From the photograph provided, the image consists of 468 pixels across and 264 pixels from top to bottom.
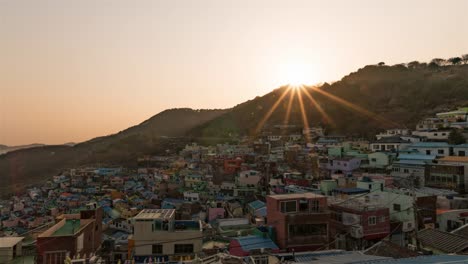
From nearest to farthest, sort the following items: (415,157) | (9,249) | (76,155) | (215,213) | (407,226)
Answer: (9,249), (407,226), (215,213), (415,157), (76,155)

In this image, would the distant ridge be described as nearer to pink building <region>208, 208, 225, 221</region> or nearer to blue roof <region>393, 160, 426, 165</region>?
blue roof <region>393, 160, 426, 165</region>

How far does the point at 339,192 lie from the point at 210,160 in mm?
28810

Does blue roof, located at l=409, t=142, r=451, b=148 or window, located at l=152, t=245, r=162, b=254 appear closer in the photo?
window, located at l=152, t=245, r=162, b=254

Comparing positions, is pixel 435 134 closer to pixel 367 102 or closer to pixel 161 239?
pixel 161 239

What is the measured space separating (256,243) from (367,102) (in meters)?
74.9

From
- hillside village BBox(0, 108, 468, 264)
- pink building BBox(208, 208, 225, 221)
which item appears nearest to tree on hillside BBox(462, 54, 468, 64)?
hillside village BBox(0, 108, 468, 264)

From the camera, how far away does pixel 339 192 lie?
2444 centimetres

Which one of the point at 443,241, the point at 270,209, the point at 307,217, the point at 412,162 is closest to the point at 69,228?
the point at 270,209

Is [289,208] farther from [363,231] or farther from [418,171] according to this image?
[418,171]

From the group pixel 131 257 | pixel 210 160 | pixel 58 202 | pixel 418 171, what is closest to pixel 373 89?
pixel 210 160

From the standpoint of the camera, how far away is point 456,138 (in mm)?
36219

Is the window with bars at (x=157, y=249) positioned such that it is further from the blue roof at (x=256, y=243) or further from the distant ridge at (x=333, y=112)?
the distant ridge at (x=333, y=112)

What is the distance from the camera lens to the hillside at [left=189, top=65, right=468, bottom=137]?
67.1 metres

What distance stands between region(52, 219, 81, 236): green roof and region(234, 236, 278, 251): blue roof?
22.2ft
